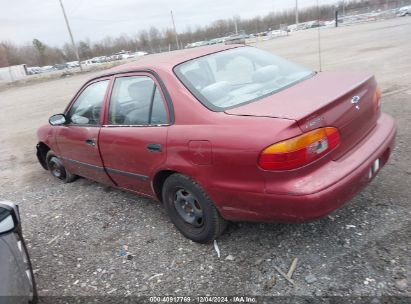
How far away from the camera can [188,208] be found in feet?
11.2

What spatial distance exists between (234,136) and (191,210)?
38.8 inches

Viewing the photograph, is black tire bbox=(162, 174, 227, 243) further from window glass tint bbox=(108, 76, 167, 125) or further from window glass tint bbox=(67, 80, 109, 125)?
window glass tint bbox=(67, 80, 109, 125)

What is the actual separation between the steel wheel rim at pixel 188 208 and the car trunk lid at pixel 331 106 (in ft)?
2.89

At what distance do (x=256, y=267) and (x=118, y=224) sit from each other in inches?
67.2

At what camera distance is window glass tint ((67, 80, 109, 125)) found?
4180mm

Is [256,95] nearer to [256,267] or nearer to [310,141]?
[310,141]

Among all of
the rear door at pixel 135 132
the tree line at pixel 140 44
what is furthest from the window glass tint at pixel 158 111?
A: the tree line at pixel 140 44

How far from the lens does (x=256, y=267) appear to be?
117 inches

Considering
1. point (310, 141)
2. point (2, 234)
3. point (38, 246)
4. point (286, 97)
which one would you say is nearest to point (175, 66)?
point (286, 97)

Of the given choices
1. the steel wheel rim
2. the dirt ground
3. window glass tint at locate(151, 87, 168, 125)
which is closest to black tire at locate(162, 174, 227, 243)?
the steel wheel rim

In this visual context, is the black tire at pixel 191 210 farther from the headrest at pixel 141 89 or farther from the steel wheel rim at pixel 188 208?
the headrest at pixel 141 89

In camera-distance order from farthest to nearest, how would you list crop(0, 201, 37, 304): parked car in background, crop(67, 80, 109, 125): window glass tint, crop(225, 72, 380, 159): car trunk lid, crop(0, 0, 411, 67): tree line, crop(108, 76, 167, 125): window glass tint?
crop(0, 0, 411, 67): tree line
crop(67, 80, 109, 125): window glass tint
crop(108, 76, 167, 125): window glass tint
crop(225, 72, 380, 159): car trunk lid
crop(0, 201, 37, 304): parked car in background

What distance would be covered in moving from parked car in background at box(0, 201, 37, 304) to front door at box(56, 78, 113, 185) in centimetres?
169

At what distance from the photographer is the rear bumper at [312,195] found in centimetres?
254
